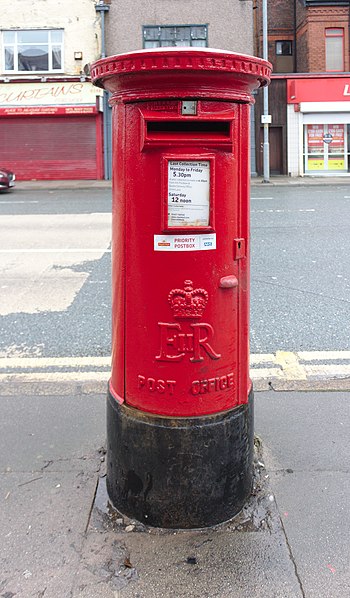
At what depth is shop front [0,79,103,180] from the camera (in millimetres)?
24766

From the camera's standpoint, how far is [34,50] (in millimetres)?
24797

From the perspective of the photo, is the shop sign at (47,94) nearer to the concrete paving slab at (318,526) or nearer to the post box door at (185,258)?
the post box door at (185,258)

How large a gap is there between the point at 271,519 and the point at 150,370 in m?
0.88

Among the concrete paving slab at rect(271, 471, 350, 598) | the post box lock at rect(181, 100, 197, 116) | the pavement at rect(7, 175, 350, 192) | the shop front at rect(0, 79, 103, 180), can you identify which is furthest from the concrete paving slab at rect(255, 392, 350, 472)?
the shop front at rect(0, 79, 103, 180)

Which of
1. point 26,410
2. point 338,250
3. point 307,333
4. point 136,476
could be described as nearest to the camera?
point 136,476

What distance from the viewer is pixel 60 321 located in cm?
552

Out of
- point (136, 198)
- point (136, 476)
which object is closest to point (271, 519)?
point (136, 476)

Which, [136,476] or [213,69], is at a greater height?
[213,69]

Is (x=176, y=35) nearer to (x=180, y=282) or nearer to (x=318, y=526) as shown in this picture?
(x=180, y=282)

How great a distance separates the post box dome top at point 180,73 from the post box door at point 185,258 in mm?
52

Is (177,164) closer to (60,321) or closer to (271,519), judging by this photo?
(271,519)

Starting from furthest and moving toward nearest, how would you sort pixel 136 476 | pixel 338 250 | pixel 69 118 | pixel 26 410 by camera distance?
pixel 69 118 < pixel 338 250 < pixel 26 410 < pixel 136 476

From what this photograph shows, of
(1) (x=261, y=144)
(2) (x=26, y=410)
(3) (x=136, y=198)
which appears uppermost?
(1) (x=261, y=144)

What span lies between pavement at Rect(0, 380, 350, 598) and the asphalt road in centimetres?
150
